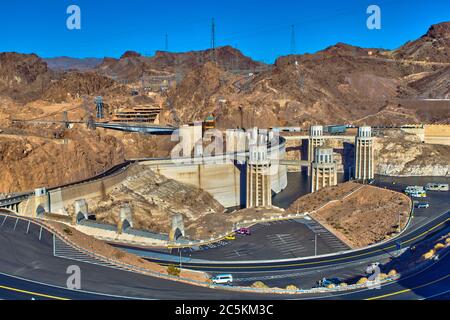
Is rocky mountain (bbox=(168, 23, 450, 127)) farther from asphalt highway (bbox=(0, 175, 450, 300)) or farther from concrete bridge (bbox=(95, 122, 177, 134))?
asphalt highway (bbox=(0, 175, 450, 300))

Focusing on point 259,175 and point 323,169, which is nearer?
point 259,175

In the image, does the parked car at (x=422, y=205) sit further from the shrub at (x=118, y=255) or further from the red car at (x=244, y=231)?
the shrub at (x=118, y=255)

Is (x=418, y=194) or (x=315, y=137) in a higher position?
(x=315, y=137)

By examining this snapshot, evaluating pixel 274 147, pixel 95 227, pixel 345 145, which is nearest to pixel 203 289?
pixel 95 227

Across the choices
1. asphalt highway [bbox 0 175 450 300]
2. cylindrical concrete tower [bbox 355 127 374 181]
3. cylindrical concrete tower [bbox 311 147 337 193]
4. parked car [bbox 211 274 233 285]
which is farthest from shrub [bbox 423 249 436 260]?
cylindrical concrete tower [bbox 355 127 374 181]

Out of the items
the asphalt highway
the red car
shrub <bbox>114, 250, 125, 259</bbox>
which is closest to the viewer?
the asphalt highway

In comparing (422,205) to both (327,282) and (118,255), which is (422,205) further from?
(118,255)

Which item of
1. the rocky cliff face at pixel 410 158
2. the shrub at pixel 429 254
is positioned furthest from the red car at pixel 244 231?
the rocky cliff face at pixel 410 158

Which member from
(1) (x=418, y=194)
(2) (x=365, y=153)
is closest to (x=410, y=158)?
(2) (x=365, y=153)
